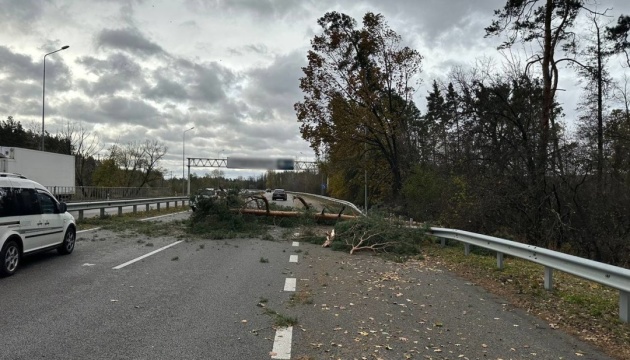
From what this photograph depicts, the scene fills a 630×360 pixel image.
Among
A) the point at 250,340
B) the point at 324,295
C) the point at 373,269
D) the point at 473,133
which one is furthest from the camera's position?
the point at 473,133

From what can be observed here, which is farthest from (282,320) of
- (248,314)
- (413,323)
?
(413,323)

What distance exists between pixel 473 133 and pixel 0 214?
15.3 m

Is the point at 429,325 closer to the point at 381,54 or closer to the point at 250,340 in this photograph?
the point at 250,340

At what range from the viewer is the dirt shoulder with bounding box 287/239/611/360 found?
189 inches

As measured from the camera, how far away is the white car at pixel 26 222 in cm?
827

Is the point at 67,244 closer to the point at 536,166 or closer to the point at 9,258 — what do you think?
the point at 9,258

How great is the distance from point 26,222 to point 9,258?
82cm

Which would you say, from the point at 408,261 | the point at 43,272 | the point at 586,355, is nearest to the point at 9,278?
the point at 43,272

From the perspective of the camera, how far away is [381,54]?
1187 inches

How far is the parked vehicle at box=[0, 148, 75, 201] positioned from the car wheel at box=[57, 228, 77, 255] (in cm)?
1896

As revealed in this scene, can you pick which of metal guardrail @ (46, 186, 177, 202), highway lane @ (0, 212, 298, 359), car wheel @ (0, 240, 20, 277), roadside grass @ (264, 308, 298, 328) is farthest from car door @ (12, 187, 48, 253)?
metal guardrail @ (46, 186, 177, 202)

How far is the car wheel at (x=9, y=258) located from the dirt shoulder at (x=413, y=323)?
5330mm

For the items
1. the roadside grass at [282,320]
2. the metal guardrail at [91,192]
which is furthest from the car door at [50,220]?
the metal guardrail at [91,192]

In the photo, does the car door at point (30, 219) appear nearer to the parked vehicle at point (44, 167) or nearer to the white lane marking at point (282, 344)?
the white lane marking at point (282, 344)
